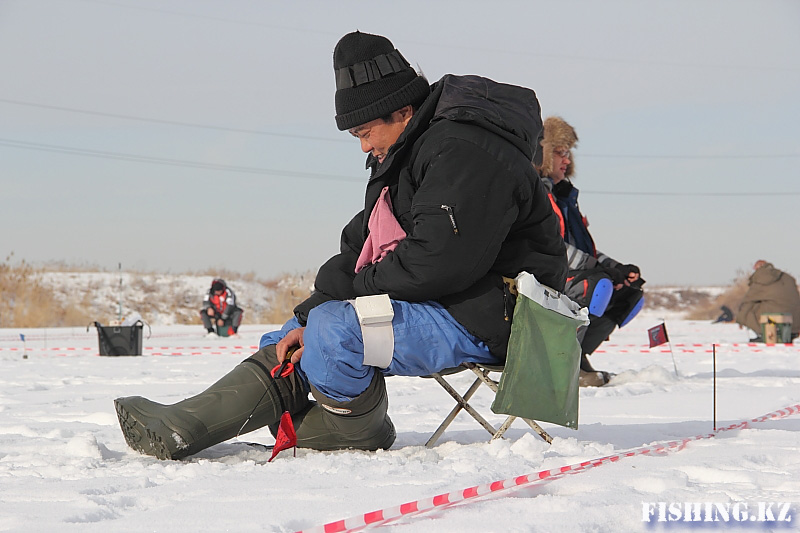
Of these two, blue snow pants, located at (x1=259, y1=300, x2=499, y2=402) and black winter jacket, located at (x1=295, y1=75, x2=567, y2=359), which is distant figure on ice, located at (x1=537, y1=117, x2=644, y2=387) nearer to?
black winter jacket, located at (x1=295, y1=75, x2=567, y2=359)

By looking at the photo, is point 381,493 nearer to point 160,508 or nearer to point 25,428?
point 160,508

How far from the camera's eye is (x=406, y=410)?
181 inches

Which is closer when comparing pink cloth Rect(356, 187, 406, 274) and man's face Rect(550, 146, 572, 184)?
pink cloth Rect(356, 187, 406, 274)

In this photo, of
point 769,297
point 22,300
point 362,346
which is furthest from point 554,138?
point 22,300

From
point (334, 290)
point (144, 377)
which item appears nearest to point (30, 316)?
point (144, 377)

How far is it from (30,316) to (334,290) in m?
17.1

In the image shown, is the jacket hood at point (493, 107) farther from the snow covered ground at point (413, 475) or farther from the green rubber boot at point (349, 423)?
the snow covered ground at point (413, 475)

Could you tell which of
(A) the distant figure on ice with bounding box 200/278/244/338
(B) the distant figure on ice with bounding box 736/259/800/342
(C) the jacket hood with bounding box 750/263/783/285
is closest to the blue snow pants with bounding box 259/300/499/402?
(B) the distant figure on ice with bounding box 736/259/800/342

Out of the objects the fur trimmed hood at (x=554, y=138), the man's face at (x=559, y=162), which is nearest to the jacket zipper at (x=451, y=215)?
the fur trimmed hood at (x=554, y=138)

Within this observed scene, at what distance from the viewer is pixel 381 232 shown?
9.46 feet

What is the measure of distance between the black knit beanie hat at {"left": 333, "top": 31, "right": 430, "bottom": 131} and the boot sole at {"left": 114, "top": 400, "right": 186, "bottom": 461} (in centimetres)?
116

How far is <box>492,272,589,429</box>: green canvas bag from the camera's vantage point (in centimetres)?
277

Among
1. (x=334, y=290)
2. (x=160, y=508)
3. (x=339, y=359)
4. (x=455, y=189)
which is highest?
(x=455, y=189)

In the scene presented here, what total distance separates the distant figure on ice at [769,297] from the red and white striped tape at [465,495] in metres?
10.4
